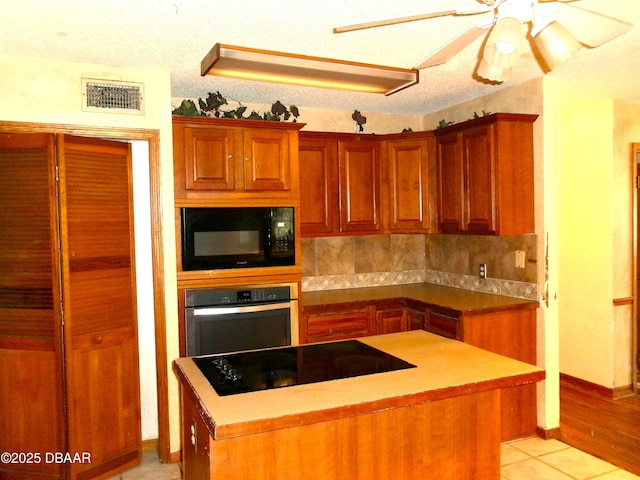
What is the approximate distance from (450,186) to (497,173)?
0.51 m

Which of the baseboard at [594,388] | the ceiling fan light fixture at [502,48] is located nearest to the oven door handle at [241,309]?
the ceiling fan light fixture at [502,48]

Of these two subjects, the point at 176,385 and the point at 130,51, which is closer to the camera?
the point at 130,51

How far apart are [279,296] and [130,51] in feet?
5.94

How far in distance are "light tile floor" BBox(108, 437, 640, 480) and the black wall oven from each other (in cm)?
76

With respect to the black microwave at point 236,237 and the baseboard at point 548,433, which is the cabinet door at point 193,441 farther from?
the baseboard at point 548,433

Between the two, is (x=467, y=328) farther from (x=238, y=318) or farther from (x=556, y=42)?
(x=556, y=42)

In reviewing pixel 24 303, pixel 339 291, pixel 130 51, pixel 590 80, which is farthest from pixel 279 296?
pixel 590 80

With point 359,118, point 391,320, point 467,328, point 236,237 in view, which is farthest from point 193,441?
point 359,118

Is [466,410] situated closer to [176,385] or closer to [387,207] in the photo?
[176,385]

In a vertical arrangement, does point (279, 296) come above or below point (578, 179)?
below

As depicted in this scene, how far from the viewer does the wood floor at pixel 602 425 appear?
11.1 ft

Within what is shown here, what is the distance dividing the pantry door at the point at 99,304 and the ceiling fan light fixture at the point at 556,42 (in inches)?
98.1

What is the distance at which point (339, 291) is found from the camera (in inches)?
175

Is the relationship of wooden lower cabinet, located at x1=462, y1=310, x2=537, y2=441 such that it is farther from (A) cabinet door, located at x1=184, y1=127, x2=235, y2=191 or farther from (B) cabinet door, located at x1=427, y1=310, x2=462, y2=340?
(A) cabinet door, located at x1=184, y1=127, x2=235, y2=191
